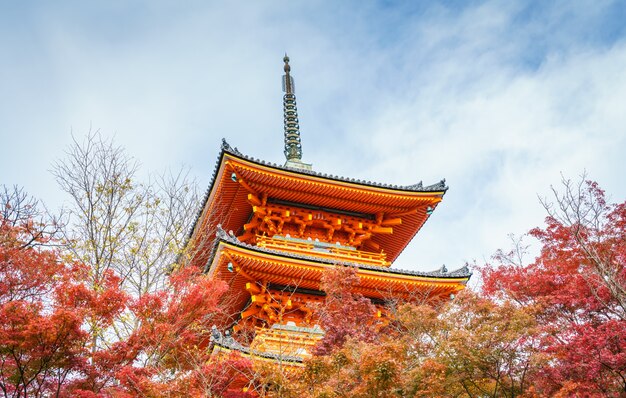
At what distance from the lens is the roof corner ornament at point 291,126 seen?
776 inches

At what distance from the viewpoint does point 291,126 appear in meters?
22.4

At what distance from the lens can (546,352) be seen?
405 inches

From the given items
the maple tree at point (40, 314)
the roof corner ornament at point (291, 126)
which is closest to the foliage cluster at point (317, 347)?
the maple tree at point (40, 314)

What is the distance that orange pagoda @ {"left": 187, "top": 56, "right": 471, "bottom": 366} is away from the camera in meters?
13.6

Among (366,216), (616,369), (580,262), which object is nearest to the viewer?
(616,369)

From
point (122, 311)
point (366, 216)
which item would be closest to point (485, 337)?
point (122, 311)

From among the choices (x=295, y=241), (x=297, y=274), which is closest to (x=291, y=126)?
(x=295, y=241)

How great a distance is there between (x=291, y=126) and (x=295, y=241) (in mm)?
7594

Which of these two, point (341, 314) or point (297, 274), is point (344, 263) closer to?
point (297, 274)

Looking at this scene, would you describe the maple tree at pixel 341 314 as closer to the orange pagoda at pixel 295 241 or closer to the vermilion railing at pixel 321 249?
the orange pagoda at pixel 295 241

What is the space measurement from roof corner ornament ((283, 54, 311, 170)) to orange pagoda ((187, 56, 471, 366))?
300cm

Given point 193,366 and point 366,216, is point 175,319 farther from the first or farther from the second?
point 366,216

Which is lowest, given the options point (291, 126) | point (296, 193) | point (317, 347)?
point (317, 347)

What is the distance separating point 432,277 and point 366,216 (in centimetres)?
311
